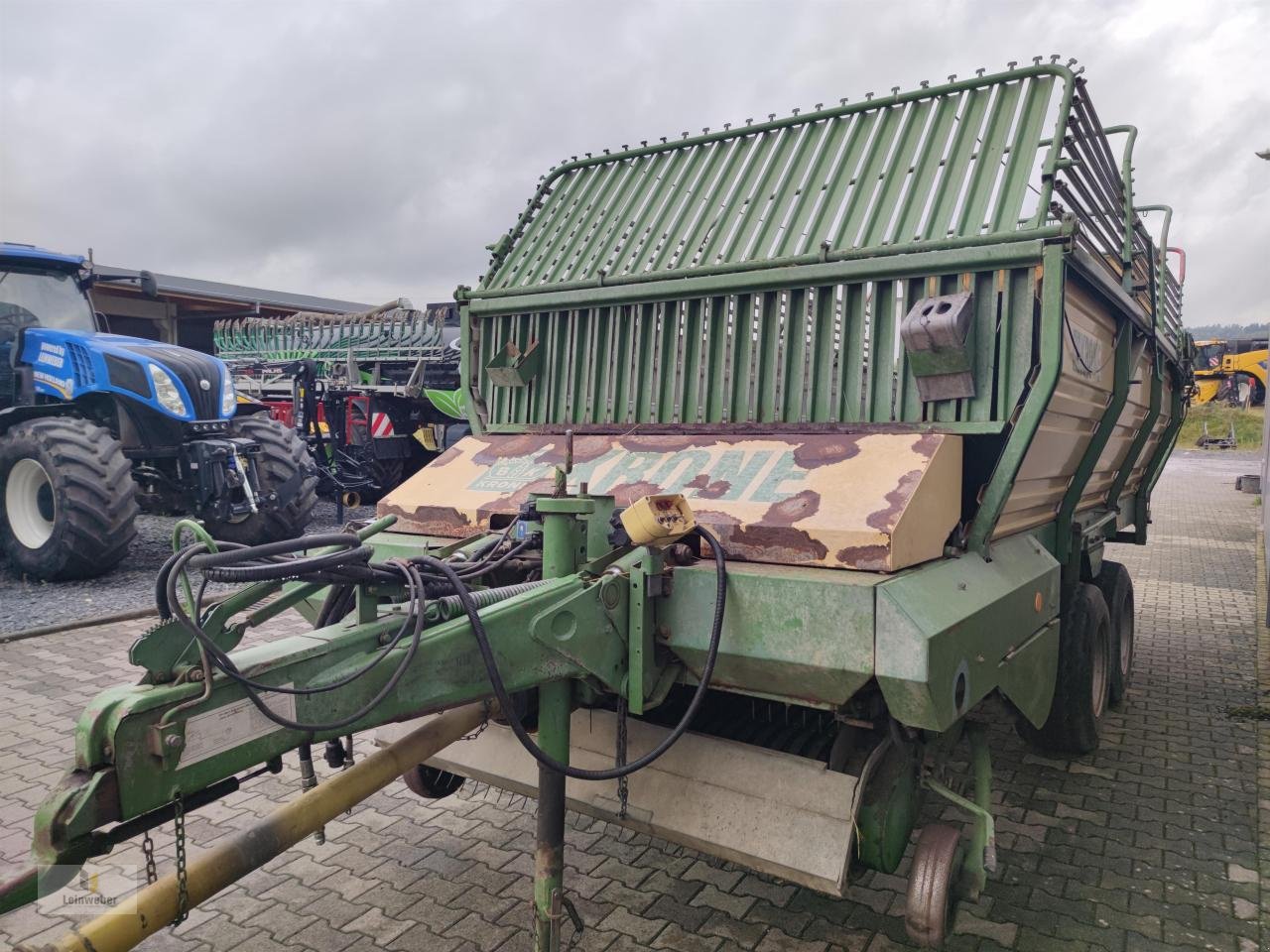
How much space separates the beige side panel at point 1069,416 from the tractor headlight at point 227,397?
751 cm

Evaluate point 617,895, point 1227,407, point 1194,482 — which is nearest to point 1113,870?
point 617,895

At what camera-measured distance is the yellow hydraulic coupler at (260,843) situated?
6.10ft

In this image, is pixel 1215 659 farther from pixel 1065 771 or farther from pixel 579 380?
pixel 579 380

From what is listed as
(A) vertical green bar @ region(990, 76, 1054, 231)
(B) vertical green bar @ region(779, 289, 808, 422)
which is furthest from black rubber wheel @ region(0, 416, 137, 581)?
(A) vertical green bar @ region(990, 76, 1054, 231)

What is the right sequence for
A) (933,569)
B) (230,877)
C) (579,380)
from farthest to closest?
(579,380) → (933,569) → (230,877)

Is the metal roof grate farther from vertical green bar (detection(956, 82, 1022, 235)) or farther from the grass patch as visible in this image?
the grass patch

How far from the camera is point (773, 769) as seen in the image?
106 inches

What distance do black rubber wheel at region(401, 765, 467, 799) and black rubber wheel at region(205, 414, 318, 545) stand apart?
18.4 feet

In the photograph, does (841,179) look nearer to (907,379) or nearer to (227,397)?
(907,379)

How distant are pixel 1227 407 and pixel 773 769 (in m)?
40.9

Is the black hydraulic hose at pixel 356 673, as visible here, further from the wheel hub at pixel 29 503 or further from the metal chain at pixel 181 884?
the wheel hub at pixel 29 503

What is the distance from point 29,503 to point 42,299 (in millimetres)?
2015

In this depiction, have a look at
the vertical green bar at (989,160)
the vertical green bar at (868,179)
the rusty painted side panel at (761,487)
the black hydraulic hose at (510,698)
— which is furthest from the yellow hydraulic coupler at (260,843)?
the vertical green bar at (989,160)

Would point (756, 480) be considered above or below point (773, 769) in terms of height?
above
